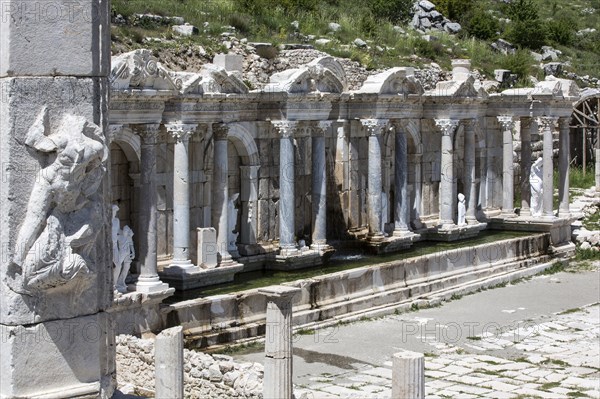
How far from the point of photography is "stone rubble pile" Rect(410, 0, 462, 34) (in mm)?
47438

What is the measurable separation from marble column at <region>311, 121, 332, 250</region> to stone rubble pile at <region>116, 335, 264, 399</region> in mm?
8978

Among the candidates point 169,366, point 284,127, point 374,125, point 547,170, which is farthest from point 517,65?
point 169,366

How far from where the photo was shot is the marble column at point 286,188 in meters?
22.2

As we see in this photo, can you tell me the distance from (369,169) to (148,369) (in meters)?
11.5

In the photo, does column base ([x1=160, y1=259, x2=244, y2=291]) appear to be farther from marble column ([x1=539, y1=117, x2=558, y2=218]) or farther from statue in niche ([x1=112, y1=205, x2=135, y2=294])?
marble column ([x1=539, y1=117, x2=558, y2=218])

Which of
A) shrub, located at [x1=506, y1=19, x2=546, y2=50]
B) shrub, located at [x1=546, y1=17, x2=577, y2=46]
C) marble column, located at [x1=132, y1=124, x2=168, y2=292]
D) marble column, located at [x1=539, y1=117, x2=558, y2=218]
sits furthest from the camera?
shrub, located at [x1=546, y1=17, x2=577, y2=46]

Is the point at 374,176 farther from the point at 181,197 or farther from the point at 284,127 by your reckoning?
the point at 181,197

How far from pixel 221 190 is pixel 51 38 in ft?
51.9

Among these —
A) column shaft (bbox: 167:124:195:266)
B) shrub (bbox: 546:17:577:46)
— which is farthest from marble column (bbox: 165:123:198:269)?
shrub (bbox: 546:17:577:46)

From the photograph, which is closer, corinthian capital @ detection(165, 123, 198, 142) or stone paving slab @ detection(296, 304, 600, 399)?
stone paving slab @ detection(296, 304, 600, 399)

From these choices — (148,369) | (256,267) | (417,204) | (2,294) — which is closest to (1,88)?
(2,294)

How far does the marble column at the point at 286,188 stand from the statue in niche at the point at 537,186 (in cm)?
912

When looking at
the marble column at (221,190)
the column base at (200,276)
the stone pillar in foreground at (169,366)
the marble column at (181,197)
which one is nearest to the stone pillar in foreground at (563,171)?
the marble column at (221,190)

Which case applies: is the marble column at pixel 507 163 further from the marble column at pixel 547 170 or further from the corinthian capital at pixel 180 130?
the corinthian capital at pixel 180 130
